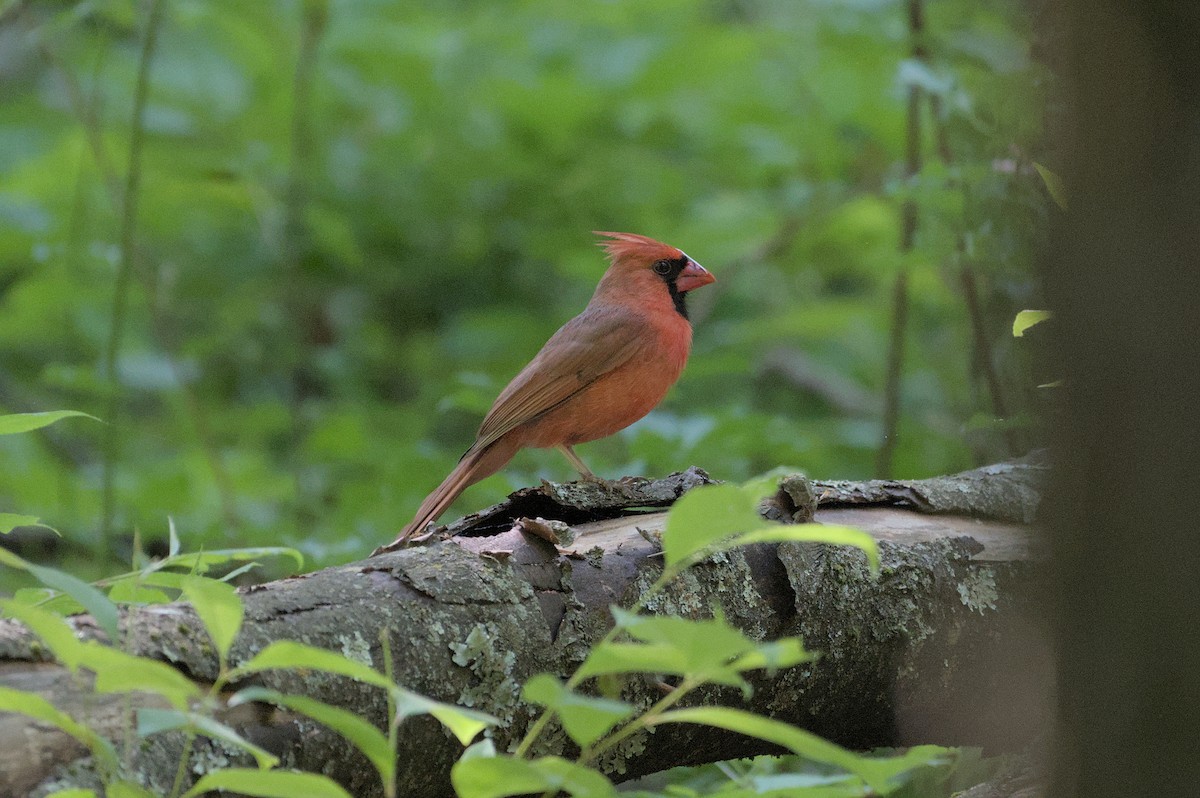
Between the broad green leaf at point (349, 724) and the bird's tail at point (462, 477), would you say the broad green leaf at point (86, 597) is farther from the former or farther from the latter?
the bird's tail at point (462, 477)

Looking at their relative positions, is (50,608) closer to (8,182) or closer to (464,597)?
(464,597)

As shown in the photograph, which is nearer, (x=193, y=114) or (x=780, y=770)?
(x=780, y=770)

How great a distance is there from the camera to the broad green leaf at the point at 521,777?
92cm

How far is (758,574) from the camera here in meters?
2.00

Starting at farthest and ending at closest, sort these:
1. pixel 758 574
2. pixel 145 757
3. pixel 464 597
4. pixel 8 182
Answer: pixel 8 182 → pixel 758 574 → pixel 464 597 → pixel 145 757

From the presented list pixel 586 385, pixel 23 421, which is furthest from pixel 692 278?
pixel 23 421

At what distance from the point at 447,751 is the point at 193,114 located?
5001 millimetres

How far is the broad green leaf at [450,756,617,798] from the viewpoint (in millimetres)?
922

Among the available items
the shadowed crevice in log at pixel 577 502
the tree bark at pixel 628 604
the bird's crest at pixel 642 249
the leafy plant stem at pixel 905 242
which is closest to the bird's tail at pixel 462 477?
the shadowed crevice in log at pixel 577 502

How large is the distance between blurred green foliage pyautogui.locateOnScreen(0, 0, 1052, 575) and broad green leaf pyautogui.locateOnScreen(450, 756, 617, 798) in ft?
10.9

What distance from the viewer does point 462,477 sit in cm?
347

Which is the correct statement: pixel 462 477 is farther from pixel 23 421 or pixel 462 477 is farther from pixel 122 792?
pixel 122 792

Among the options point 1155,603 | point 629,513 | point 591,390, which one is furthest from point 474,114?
point 1155,603

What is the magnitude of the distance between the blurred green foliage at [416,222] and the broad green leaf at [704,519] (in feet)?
10.8
